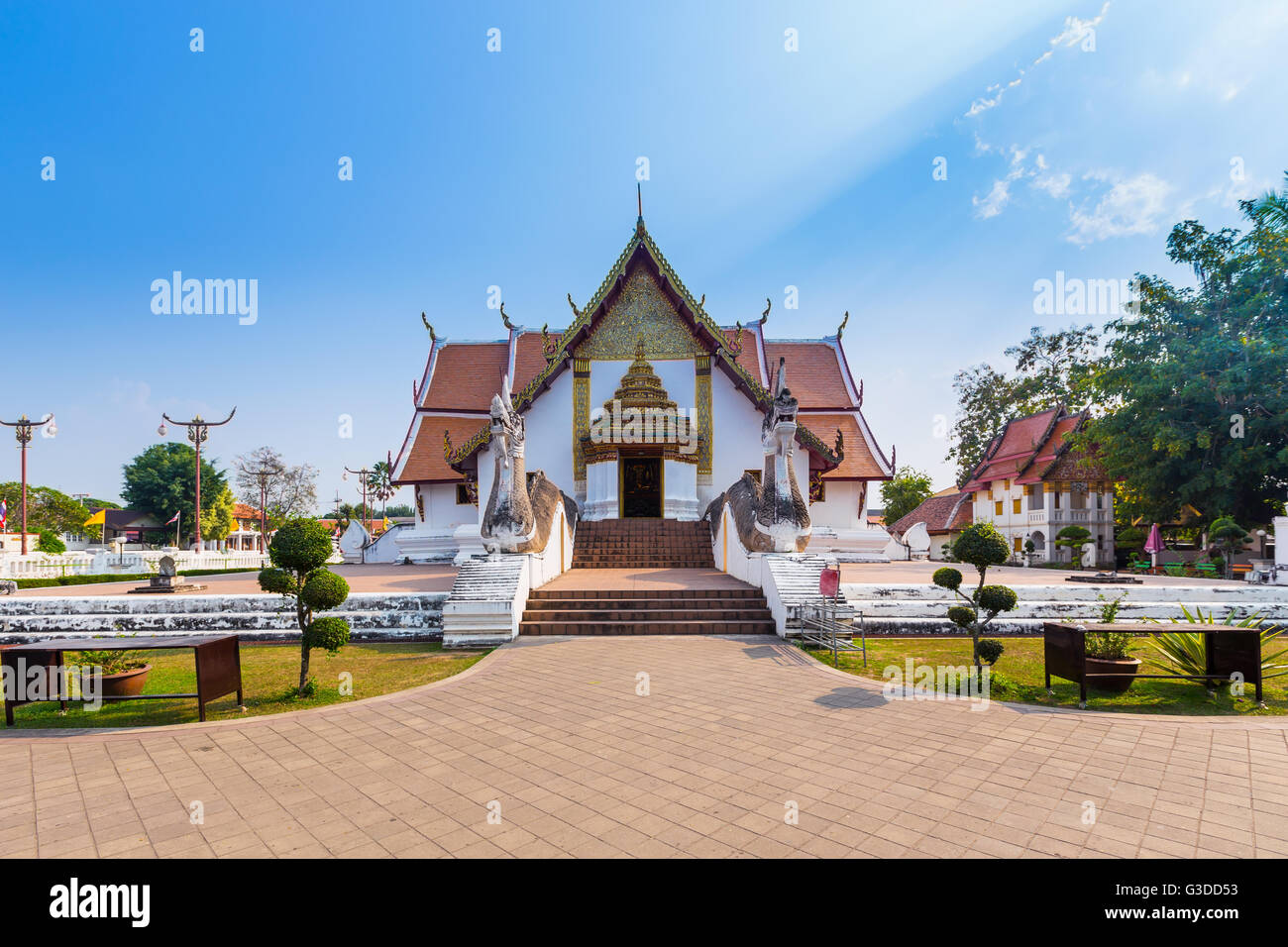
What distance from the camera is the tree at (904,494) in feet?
135

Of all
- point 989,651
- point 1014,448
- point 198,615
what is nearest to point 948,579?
point 989,651

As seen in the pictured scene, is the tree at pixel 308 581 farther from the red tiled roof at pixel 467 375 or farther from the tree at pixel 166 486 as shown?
the tree at pixel 166 486

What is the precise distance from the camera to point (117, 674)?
18.4 feet

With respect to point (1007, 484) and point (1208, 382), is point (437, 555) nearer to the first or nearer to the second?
point (1208, 382)

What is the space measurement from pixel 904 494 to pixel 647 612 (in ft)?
122

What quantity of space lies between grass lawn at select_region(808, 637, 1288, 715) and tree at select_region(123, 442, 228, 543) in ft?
166

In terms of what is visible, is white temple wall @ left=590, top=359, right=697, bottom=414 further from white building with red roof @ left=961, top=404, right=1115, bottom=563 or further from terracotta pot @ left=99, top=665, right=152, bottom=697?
white building with red roof @ left=961, top=404, right=1115, bottom=563

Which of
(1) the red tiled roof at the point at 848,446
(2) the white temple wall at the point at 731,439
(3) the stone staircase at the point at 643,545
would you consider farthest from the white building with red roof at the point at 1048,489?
(3) the stone staircase at the point at 643,545

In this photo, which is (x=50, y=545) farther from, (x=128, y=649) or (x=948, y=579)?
(x=948, y=579)

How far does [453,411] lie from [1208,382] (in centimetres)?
2423

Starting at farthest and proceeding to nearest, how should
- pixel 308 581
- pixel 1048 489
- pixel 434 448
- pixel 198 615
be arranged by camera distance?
pixel 1048 489 → pixel 434 448 → pixel 198 615 → pixel 308 581

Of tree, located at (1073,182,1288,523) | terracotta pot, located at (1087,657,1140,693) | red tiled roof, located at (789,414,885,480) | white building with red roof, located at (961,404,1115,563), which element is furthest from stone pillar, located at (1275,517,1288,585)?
white building with red roof, located at (961,404,1115,563)

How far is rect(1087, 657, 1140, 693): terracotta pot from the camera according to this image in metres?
5.57

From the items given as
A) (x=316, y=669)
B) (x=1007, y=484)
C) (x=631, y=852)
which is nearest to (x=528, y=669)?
(x=316, y=669)
